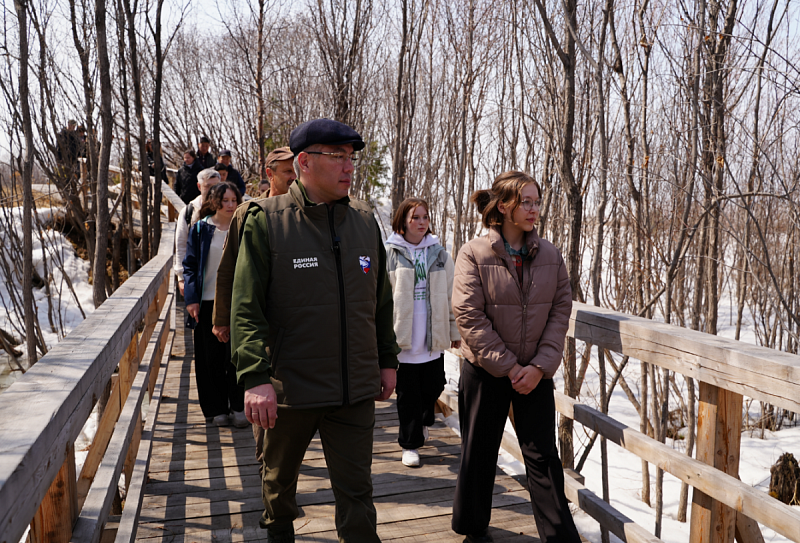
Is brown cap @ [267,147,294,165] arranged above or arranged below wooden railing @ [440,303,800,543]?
above

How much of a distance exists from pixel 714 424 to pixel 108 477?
2.27 m

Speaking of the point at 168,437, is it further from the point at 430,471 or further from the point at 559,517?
the point at 559,517

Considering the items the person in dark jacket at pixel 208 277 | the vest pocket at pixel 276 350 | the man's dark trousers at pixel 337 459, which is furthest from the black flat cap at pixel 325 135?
the person in dark jacket at pixel 208 277

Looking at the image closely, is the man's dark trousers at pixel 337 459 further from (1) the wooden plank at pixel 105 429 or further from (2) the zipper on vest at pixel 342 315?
(1) the wooden plank at pixel 105 429

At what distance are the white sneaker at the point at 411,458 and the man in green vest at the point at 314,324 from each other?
1741 mm

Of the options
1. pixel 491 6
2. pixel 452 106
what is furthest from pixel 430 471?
pixel 452 106

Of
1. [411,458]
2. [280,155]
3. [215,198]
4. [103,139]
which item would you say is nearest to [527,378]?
[411,458]

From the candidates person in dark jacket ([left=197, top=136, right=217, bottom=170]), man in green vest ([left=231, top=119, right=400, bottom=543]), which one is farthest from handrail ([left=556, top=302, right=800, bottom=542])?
person in dark jacket ([left=197, top=136, right=217, bottom=170])

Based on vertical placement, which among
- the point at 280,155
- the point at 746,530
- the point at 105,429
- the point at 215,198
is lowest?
the point at 746,530

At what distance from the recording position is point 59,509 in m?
1.72

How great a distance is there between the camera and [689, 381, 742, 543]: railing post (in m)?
2.30

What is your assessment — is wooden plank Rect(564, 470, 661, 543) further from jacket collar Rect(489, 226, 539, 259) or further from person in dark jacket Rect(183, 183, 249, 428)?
person in dark jacket Rect(183, 183, 249, 428)

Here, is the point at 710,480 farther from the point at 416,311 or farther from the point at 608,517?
the point at 416,311

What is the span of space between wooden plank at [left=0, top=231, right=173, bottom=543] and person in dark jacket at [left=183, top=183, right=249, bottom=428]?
1.80 metres
